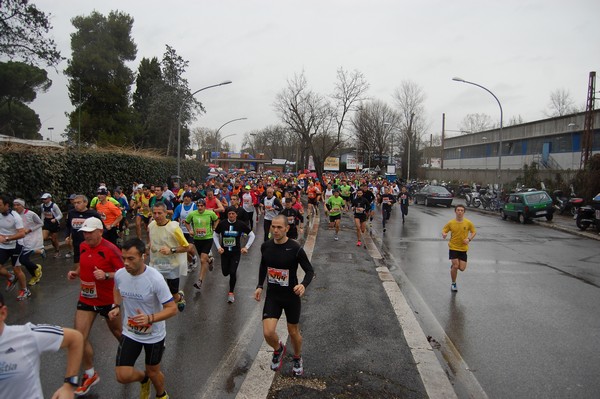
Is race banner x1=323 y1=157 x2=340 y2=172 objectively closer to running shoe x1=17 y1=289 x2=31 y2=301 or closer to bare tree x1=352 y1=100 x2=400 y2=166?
bare tree x1=352 y1=100 x2=400 y2=166

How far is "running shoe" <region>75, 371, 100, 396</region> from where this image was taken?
4.03 m

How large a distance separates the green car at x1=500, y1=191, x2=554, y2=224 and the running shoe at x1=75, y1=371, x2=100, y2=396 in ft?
70.1

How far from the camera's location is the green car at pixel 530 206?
20750 millimetres

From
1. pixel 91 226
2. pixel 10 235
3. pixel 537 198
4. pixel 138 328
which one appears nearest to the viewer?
pixel 138 328

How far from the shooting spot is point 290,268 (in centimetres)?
461

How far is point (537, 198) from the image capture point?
21.3 meters

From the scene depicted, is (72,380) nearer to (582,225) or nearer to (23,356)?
(23,356)

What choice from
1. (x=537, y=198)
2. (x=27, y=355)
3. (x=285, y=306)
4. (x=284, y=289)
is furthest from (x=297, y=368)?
(x=537, y=198)

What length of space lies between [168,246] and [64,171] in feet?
35.7

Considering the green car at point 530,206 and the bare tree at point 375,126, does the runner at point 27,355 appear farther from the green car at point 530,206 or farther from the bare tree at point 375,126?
the bare tree at point 375,126

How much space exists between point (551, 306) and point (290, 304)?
526 cm

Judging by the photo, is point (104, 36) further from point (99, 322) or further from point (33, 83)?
point (99, 322)

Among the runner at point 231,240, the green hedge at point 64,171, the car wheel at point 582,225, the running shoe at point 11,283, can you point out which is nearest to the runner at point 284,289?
the runner at point 231,240

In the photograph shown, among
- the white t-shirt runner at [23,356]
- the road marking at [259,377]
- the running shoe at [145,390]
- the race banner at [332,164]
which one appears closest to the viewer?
the white t-shirt runner at [23,356]
